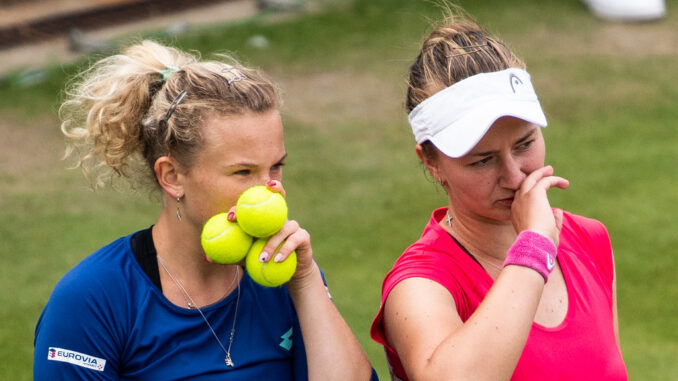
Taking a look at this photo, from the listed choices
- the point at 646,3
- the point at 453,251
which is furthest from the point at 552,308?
the point at 646,3

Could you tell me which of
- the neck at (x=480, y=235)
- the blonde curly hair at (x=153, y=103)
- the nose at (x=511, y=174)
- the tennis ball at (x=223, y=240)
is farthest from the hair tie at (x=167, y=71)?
the nose at (x=511, y=174)

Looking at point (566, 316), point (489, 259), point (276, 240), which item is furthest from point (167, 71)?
point (566, 316)

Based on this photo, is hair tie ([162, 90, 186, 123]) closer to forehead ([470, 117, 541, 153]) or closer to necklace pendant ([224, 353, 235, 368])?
necklace pendant ([224, 353, 235, 368])

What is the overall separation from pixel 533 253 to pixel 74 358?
160 cm

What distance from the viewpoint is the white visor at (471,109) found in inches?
120

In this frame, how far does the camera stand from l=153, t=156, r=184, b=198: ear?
3.30 m

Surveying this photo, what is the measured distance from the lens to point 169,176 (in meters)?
3.34

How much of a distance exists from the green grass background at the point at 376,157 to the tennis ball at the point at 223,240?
6.14ft

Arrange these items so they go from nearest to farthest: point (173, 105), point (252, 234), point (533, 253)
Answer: point (533, 253)
point (252, 234)
point (173, 105)

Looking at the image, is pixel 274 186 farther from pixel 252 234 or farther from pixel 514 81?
pixel 514 81

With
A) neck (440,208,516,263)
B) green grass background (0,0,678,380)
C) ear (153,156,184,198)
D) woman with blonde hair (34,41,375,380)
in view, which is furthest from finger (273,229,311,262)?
green grass background (0,0,678,380)

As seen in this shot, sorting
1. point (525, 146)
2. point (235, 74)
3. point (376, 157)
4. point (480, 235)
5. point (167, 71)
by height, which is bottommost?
point (376, 157)

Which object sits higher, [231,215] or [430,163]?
[231,215]

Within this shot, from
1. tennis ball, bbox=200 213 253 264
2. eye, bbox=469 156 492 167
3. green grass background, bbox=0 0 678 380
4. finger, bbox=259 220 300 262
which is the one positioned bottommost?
green grass background, bbox=0 0 678 380
